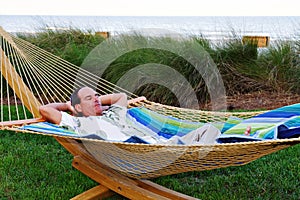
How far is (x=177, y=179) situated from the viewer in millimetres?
2670

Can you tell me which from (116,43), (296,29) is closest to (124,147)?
(116,43)

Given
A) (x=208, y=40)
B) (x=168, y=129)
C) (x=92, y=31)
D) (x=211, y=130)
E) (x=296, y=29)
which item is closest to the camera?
(x=211, y=130)

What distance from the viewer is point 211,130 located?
6.99ft

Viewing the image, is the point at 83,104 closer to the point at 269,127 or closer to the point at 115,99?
the point at 115,99

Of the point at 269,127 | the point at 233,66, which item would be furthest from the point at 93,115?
the point at 233,66

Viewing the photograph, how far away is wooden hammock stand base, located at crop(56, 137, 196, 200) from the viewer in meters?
2.11

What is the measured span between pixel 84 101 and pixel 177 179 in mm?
782

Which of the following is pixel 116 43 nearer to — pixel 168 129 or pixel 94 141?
pixel 168 129

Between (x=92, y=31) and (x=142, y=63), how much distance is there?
62.3 inches

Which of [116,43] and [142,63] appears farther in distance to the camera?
[116,43]

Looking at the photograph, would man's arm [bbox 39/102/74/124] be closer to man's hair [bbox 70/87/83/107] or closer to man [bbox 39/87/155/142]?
man [bbox 39/87/155/142]

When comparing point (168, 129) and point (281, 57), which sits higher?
point (281, 57)

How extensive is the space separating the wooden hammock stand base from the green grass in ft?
0.69

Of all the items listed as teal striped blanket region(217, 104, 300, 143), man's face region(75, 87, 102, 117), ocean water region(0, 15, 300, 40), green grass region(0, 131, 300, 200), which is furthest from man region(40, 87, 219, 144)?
ocean water region(0, 15, 300, 40)
